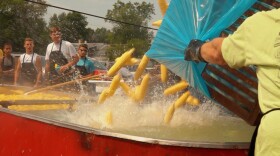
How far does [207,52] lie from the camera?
192cm

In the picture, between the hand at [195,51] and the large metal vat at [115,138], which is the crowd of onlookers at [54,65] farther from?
the hand at [195,51]

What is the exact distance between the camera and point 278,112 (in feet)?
5.06

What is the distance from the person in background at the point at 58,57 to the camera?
6.12 m

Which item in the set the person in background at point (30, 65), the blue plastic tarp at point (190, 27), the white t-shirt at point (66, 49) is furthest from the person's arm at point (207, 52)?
the person in background at point (30, 65)

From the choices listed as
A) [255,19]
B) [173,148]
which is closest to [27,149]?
[173,148]

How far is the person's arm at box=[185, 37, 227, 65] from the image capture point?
5.95 ft

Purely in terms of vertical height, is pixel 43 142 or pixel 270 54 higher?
pixel 270 54

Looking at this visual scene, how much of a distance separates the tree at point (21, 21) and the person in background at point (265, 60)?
42.1 metres

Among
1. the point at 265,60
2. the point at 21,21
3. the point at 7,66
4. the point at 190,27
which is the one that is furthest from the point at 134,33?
the point at 21,21

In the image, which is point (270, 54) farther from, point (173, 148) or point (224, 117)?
point (224, 117)

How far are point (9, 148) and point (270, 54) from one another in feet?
7.51

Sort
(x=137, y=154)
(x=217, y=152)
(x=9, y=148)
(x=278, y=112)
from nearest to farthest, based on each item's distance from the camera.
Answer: (x=278, y=112) → (x=217, y=152) → (x=137, y=154) → (x=9, y=148)

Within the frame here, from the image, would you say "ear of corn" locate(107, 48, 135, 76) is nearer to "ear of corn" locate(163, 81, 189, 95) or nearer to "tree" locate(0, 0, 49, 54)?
"ear of corn" locate(163, 81, 189, 95)

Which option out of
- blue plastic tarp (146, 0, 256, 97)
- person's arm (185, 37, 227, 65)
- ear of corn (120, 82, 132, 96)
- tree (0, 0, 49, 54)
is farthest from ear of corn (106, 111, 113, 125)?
tree (0, 0, 49, 54)
